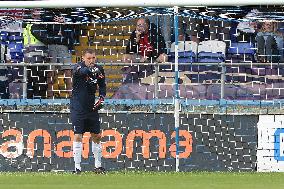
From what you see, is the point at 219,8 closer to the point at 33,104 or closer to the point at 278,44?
the point at 278,44

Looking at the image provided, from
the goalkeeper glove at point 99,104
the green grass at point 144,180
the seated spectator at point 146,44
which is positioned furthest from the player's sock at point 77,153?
the seated spectator at point 146,44

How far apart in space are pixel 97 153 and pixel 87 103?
788 millimetres

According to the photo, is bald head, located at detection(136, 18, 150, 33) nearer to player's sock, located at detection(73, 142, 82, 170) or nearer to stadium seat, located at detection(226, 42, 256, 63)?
stadium seat, located at detection(226, 42, 256, 63)


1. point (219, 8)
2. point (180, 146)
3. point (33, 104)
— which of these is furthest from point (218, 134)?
point (33, 104)

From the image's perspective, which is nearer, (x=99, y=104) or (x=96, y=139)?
(x=99, y=104)

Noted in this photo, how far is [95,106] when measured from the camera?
1617 cm

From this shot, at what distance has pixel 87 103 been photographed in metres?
16.3

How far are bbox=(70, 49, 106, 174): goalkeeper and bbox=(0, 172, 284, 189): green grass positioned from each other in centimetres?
48

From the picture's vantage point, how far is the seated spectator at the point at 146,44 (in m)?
18.4

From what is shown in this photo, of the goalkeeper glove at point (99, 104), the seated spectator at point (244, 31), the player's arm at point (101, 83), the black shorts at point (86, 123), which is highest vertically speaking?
the seated spectator at point (244, 31)

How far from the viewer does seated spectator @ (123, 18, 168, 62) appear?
60.3 feet

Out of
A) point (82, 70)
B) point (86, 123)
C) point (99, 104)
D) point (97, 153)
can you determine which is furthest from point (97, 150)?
point (82, 70)

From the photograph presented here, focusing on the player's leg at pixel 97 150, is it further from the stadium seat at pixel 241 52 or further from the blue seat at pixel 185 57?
the stadium seat at pixel 241 52

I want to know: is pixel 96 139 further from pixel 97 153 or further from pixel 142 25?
pixel 142 25
